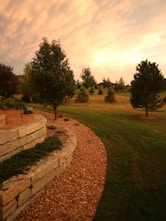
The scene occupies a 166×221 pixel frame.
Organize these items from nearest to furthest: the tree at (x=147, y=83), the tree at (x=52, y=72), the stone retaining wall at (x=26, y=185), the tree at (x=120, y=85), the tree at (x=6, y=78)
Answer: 1. the stone retaining wall at (x=26, y=185)
2. the tree at (x=52, y=72)
3. the tree at (x=147, y=83)
4. the tree at (x=6, y=78)
5. the tree at (x=120, y=85)

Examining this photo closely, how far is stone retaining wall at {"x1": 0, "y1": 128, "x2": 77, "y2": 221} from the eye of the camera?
15.5 ft

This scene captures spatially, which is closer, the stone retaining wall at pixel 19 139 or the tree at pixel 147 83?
the stone retaining wall at pixel 19 139

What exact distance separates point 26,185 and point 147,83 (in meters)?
19.2

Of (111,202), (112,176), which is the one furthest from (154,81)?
(111,202)

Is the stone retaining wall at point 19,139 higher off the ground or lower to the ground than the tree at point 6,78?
lower

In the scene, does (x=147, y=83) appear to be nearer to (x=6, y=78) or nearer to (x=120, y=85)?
(x=6, y=78)

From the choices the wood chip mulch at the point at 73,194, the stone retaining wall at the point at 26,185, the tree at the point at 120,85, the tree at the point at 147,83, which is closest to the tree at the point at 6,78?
the tree at the point at 147,83

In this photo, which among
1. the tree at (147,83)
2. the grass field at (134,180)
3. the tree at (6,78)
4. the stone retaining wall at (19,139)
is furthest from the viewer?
the tree at (6,78)

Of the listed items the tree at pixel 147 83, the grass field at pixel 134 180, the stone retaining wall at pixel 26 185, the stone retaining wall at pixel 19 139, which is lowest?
the grass field at pixel 134 180

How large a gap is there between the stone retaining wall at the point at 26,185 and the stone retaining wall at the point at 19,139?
3.64 ft

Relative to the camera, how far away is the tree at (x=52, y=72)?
14.9 m

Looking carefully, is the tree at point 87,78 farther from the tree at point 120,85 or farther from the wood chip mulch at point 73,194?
the wood chip mulch at point 73,194

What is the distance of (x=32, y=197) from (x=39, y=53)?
12.4m

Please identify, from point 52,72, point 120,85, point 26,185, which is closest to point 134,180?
point 26,185
